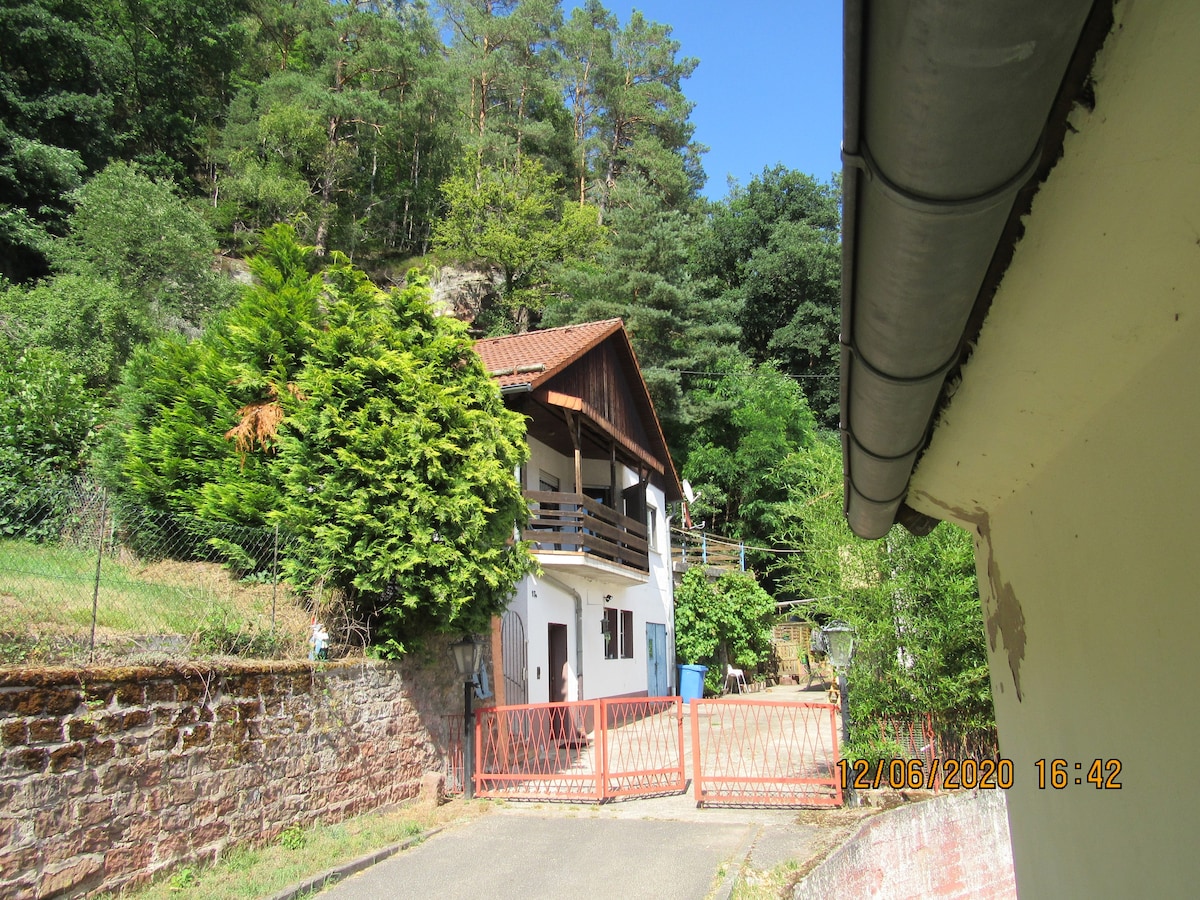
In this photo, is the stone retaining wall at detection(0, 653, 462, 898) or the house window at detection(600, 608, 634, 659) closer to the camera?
the stone retaining wall at detection(0, 653, 462, 898)

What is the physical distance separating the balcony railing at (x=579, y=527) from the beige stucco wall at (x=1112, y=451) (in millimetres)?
9946

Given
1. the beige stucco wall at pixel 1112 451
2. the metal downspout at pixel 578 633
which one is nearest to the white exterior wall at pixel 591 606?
the metal downspout at pixel 578 633

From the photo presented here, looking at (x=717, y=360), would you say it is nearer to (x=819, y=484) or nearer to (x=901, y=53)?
(x=819, y=484)

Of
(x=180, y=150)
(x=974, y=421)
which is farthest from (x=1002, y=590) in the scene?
(x=180, y=150)

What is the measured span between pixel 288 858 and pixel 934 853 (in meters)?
5.92

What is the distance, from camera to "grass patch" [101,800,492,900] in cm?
538

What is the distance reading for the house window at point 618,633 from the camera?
55.3 ft

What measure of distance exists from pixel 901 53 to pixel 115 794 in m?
6.18

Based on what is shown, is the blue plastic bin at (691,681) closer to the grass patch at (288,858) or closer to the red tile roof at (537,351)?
the red tile roof at (537,351)

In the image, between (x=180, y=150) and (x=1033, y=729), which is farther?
(x=180, y=150)

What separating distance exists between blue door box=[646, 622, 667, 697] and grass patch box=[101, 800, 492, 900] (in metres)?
11.8

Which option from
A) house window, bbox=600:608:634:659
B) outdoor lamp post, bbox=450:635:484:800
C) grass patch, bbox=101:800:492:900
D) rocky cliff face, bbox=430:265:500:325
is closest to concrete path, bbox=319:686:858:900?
grass patch, bbox=101:800:492:900

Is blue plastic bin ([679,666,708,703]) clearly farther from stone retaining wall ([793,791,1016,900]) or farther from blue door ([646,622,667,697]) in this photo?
stone retaining wall ([793,791,1016,900])

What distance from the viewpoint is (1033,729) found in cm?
317
